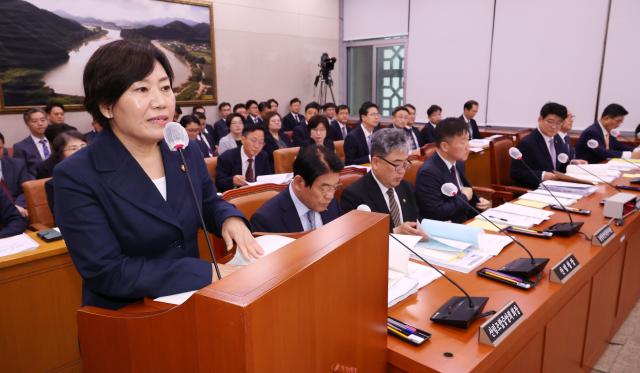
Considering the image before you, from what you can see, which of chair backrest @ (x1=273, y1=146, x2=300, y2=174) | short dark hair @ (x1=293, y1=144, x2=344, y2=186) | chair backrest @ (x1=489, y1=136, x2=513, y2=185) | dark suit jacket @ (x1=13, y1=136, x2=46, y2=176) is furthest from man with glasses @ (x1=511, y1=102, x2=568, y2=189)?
dark suit jacket @ (x1=13, y1=136, x2=46, y2=176)

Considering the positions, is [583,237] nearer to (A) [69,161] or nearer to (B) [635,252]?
(B) [635,252]

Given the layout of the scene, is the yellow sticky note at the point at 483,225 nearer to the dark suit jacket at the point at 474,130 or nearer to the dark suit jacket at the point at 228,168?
the dark suit jacket at the point at 228,168

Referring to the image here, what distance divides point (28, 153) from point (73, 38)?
190 centimetres

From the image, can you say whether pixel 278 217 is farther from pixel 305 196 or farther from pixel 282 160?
pixel 282 160

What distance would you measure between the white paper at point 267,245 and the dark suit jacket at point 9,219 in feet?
7.30

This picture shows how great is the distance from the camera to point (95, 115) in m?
1.03

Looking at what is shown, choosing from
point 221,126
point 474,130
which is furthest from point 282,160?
point 474,130

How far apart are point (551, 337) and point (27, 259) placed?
7.00 ft

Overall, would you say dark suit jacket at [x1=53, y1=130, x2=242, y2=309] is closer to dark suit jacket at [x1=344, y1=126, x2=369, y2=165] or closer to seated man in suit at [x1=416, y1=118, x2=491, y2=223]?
seated man in suit at [x1=416, y1=118, x2=491, y2=223]

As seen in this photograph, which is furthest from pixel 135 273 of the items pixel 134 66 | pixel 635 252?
pixel 635 252

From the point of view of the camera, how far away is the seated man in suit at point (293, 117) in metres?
8.20

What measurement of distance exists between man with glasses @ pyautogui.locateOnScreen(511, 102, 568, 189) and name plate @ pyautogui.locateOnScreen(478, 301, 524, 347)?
98.1 inches

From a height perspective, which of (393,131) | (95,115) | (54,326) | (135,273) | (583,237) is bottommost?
(54,326)

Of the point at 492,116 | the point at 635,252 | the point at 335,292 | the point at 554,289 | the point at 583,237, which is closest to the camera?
the point at 335,292
